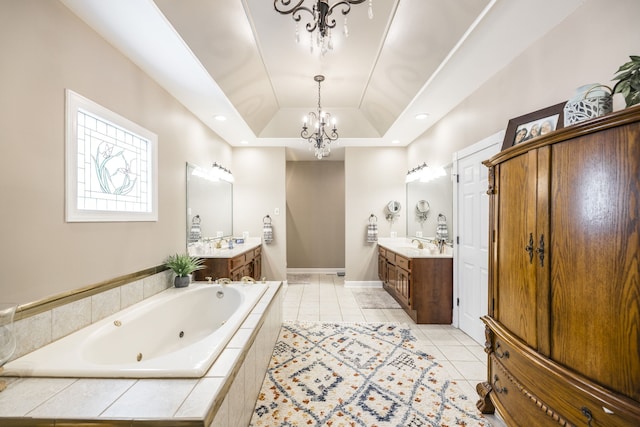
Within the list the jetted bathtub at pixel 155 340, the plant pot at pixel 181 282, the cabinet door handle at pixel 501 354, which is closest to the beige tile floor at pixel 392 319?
the cabinet door handle at pixel 501 354

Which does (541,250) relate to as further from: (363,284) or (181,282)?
(363,284)

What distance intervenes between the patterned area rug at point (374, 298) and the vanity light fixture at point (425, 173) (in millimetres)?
1903

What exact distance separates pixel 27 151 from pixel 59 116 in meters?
0.31

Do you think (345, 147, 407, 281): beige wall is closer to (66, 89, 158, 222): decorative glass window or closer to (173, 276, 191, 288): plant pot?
(173, 276, 191, 288): plant pot

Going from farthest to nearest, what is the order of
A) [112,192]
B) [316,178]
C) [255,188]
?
[316,178] < [255,188] < [112,192]

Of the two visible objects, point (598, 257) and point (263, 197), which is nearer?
point (598, 257)

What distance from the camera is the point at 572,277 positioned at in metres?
1.13

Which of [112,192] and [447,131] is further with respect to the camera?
[447,131]

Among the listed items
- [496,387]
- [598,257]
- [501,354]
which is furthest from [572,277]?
[496,387]

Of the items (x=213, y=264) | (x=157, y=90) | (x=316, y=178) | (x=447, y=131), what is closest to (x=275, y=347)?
(x=213, y=264)

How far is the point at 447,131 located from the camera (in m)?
3.46

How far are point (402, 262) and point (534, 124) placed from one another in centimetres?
217

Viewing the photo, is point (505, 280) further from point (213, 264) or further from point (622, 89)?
point (213, 264)

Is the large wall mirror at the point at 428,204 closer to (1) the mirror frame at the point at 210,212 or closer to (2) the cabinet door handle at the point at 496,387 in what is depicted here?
(2) the cabinet door handle at the point at 496,387
